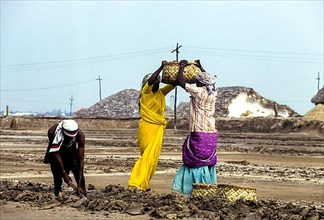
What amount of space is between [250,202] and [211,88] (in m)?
1.98

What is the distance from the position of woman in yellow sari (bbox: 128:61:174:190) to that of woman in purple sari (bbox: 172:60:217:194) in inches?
25.0

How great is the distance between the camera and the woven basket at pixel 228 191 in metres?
9.55

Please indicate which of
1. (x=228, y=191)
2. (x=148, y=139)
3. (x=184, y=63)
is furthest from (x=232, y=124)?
(x=228, y=191)

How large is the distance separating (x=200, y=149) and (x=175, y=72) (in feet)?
4.21

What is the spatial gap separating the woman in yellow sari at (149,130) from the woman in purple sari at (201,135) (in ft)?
2.08

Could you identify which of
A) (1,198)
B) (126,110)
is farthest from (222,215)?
(126,110)

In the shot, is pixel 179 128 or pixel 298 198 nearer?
pixel 298 198

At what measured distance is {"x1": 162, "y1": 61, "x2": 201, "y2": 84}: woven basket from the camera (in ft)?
34.7

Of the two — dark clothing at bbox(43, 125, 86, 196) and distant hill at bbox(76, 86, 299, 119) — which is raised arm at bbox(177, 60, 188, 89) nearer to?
dark clothing at bbox(43, 125, 86, 196)

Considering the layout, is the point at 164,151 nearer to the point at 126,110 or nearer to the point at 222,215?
the point at 222,215

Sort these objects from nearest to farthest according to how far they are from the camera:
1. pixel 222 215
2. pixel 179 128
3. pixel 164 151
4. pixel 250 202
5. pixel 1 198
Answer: pixel 222 215, pixel 250 202, pixel 1 198, pixel 164 151, pixel 179 128

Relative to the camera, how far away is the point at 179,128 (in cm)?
6334

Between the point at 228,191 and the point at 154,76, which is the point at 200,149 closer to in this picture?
the point at 228,191

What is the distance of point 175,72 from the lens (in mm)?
10617
